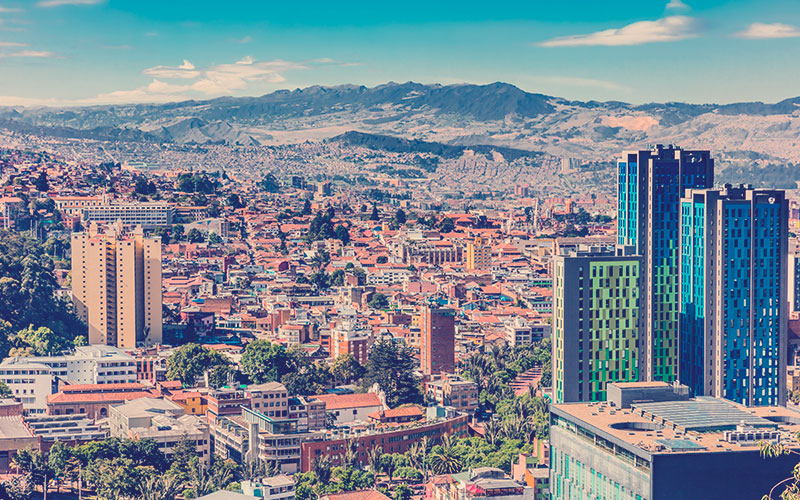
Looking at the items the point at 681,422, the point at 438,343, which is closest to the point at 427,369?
the point at 438,343

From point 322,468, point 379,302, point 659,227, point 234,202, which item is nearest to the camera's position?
point 659,227

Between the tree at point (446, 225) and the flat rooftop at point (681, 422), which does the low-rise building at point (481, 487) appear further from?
the tree at point (446, 225)

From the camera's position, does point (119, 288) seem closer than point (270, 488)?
No

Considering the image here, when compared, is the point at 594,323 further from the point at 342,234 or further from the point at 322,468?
the point at 342,234

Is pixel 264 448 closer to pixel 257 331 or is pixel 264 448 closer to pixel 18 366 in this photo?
pixel 18 366

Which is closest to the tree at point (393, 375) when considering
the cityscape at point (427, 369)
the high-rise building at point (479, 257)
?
the cityscape at point (427, 369)

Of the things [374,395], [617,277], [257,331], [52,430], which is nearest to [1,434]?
[52,430]
